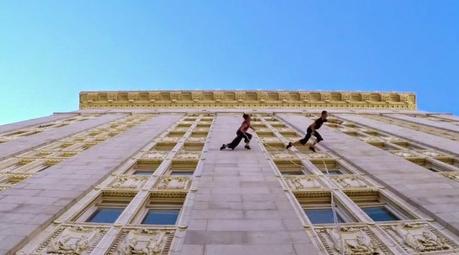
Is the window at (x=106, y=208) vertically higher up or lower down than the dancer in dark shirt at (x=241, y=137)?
lower down

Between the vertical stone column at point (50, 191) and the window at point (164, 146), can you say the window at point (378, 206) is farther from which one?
the window at point (164, 146)

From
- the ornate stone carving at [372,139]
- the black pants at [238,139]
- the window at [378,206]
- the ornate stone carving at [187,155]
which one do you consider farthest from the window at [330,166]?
the ornate stone carving at [372,139]

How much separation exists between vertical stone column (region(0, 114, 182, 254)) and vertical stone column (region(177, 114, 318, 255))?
3663 mm

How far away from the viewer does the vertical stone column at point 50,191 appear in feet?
29.2

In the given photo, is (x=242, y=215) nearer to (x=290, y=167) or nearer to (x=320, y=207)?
(x=320, y=207)

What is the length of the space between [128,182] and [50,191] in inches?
101

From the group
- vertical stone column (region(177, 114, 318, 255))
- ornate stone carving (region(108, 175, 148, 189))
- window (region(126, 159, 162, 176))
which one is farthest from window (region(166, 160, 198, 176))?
ornate stone carving (region(108, 175, 148, 189))

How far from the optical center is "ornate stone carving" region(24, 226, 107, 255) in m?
8.20

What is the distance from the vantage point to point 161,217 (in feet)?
36.1

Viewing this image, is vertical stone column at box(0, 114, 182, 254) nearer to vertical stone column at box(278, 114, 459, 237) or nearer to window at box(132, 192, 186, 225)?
window at box(132, 192, 186, 225)

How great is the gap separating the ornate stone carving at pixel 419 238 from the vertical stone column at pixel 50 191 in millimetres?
8750

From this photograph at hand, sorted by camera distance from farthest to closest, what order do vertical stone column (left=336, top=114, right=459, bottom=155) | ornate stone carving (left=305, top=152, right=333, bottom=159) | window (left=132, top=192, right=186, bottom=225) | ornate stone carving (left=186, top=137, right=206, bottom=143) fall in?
ornate stone carving (left=186, top=137, right=206, bottom=143)
vertical stone column (left=336, top=114, right=459, bottom=155)
ornate stone carving (left=305, top=152, right=333, bottom=159)
window (left=132, top=192, right=186, bottom=225)

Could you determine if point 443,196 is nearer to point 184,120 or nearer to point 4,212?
point 4,212

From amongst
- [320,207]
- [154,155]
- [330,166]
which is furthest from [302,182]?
[154,155]
